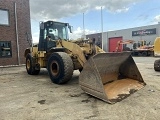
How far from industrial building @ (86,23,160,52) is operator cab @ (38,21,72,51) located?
27.1 m

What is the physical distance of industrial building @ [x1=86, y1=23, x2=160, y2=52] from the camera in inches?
1360

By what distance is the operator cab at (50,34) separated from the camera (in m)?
8.95

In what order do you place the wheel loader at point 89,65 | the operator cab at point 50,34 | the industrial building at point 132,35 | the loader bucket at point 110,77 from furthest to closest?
the industrial building at point 132,35
the operator cab at point 50,34
the wheel loader at point 89,65
the loader bucket at point 110,77

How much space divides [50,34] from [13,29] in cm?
850

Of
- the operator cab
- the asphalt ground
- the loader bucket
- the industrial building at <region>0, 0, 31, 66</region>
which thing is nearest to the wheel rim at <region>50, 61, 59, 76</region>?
the asphalt ground

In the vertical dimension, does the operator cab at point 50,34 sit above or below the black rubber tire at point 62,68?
above

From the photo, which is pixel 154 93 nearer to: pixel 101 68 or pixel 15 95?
pixel 101 68

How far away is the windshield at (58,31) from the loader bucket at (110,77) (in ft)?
11.5

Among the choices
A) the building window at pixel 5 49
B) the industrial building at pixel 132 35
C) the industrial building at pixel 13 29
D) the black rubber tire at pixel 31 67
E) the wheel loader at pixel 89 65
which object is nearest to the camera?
the wheel loader at pixel 89 65

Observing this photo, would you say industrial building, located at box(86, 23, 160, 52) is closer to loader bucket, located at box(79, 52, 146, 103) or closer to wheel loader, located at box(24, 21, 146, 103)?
wheel loader, located at box(24, 21, 146, 103)

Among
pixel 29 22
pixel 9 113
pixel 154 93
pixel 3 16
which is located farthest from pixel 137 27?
pixel 9 113

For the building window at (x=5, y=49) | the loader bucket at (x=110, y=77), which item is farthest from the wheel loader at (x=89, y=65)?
the building window at (x=5, y=49)

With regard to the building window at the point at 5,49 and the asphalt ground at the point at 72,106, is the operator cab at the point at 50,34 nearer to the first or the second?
the asphalt ground at the point at 72,106

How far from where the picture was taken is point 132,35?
125 ft
